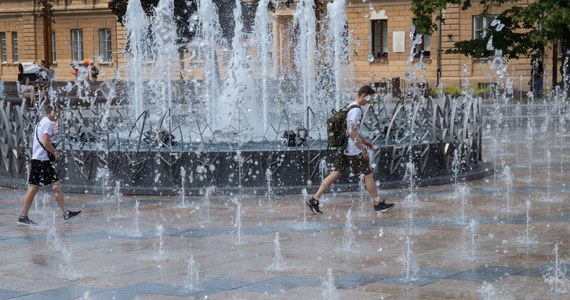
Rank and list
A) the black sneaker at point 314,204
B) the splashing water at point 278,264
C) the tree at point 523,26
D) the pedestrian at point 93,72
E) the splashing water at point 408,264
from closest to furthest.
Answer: the splashing water at point 408,264
the splashing water at point 278,264
the black sneaker at point 314,204
the tree at point 523,26
the pedestrian at point 93,72

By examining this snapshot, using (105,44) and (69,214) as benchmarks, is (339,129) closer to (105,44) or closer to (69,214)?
(69,214)

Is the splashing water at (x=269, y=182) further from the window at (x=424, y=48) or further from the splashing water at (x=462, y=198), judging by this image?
the window at (x=424, y=48)

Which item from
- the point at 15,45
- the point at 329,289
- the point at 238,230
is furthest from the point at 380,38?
the point at 329,289

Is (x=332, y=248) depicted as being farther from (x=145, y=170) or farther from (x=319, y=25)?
(x=319, y=25)

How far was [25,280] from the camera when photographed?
9570 mm

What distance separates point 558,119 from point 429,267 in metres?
22.2

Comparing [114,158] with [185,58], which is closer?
[114,158]

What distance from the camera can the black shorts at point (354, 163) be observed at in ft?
42.9

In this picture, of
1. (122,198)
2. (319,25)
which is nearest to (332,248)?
(122,198)

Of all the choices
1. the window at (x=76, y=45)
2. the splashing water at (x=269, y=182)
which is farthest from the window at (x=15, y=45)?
the splashing water at (x=269, y=182)

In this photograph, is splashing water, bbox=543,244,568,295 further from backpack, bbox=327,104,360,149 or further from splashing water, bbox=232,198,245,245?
backpack, bbox=327,104,360,149

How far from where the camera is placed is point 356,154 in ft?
43.0

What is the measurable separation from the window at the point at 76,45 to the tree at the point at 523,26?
25.8m

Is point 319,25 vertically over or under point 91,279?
over
